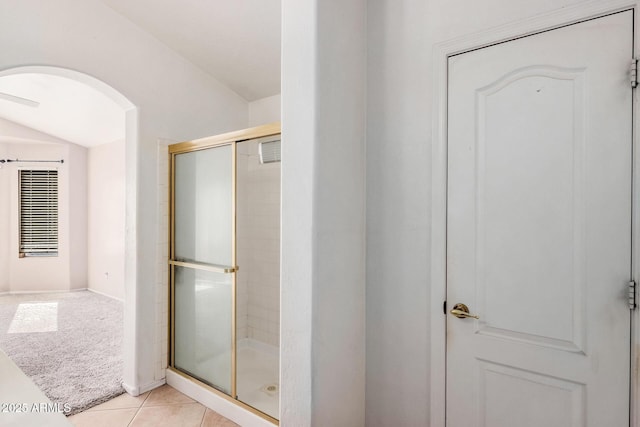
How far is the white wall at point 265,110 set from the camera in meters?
3.15

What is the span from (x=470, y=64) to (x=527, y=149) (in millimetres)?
447

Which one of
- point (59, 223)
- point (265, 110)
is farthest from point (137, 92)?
point (59, 223)

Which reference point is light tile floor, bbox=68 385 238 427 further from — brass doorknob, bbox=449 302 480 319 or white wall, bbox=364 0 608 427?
brass doorknob, bbox=449 302 480 319

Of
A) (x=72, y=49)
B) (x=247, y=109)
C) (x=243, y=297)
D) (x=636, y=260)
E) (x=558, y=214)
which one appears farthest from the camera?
(x=247, y=109)

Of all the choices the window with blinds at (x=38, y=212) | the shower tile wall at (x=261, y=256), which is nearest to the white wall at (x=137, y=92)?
the shower tile wall at (x=261, y=256)

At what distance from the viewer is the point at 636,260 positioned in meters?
1.22

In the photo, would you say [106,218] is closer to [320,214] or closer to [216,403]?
[216,403]

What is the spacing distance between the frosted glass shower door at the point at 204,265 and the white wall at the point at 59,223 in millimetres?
4124

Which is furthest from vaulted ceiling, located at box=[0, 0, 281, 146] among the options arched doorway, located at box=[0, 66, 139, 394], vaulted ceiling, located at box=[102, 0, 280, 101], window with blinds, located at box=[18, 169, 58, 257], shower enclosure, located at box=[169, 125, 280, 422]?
window with blinds, located at box=[18, 169, 58, 257]

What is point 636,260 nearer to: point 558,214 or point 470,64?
point 558,214

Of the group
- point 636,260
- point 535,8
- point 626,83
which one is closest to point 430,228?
point 636,260

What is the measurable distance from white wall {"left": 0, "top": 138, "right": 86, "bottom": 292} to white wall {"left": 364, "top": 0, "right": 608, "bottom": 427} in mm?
5765

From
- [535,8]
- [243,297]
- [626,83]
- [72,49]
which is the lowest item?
[243,297]

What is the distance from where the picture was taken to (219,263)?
8.09 ft
